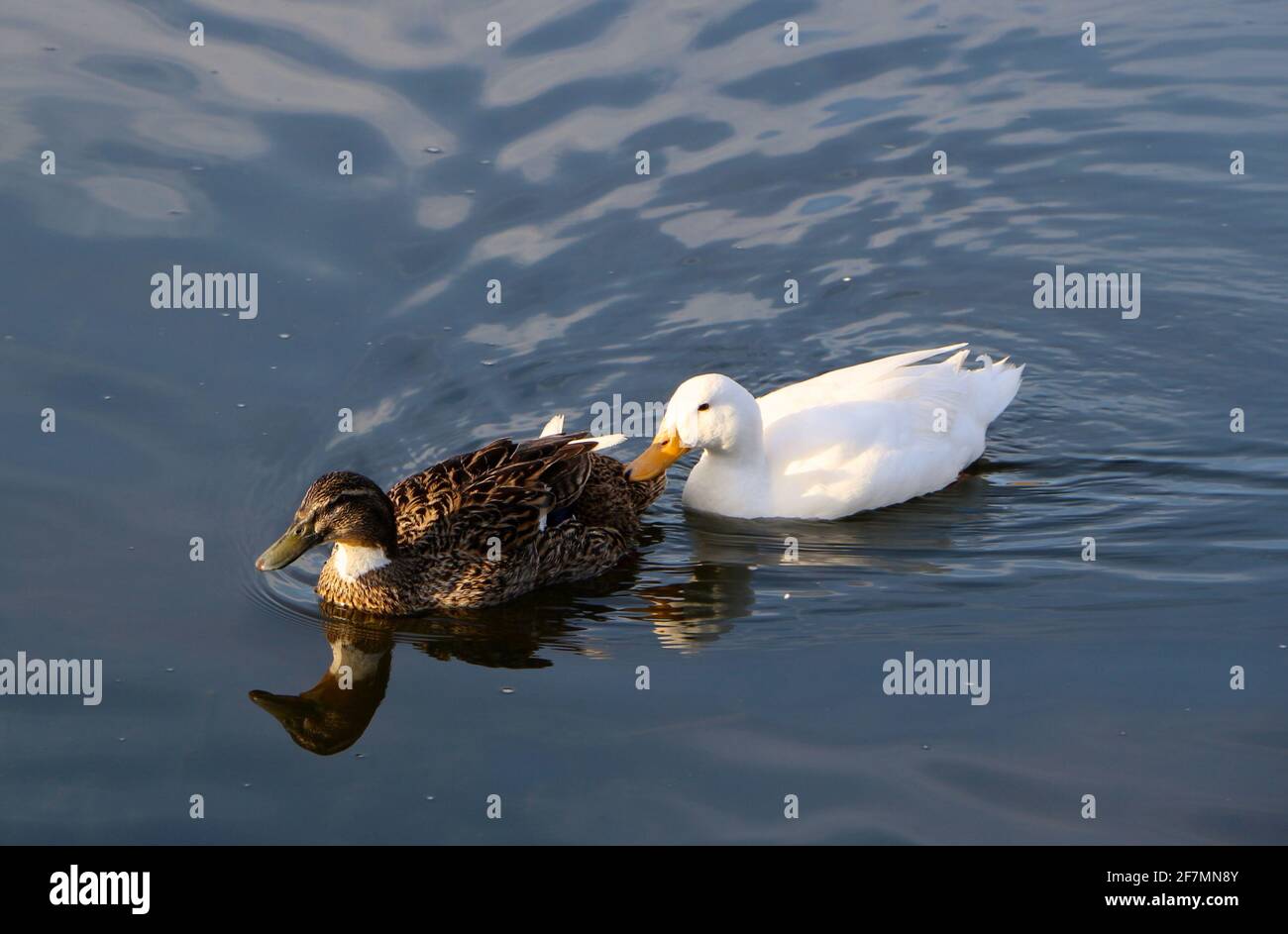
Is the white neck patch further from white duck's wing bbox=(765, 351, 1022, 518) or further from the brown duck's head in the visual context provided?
white duck's wing bbox=(765, 351, 1022, 518)

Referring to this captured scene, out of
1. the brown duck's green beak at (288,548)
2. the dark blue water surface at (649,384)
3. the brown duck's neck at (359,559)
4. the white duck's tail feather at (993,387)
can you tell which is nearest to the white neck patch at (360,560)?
the brown duck's neck at (359,559)

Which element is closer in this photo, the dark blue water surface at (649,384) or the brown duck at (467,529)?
the dark blue water surface at (649,384)

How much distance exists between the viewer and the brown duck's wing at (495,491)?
30.1 ft

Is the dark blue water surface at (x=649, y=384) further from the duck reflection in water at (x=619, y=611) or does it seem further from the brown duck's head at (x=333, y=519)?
the brown duck's head at (x=333, y=519)

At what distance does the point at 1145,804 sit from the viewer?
7.37 meters

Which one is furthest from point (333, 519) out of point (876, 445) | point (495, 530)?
point (876, 445)

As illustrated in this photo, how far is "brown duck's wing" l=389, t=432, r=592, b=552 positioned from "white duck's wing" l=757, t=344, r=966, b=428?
4.61 feet

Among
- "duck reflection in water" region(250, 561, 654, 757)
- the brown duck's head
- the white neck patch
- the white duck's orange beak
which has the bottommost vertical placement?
"duck reflection in water" region(250, 561, 654, 757)

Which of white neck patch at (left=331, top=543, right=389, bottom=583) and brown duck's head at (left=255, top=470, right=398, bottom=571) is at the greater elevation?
brown duck's head at (left=255, top=470, right=398, bottom=571)

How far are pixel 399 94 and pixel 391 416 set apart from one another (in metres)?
4.14

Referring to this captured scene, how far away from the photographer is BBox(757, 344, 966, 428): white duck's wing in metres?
10.3

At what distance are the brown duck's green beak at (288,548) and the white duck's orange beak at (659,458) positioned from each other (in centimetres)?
204

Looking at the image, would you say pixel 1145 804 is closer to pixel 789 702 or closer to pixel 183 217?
pixel 789 702

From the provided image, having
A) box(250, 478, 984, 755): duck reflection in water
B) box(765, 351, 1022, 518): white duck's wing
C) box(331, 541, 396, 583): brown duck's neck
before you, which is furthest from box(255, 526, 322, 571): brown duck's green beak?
box(765, 351, 1022, 518): white duck's wing
